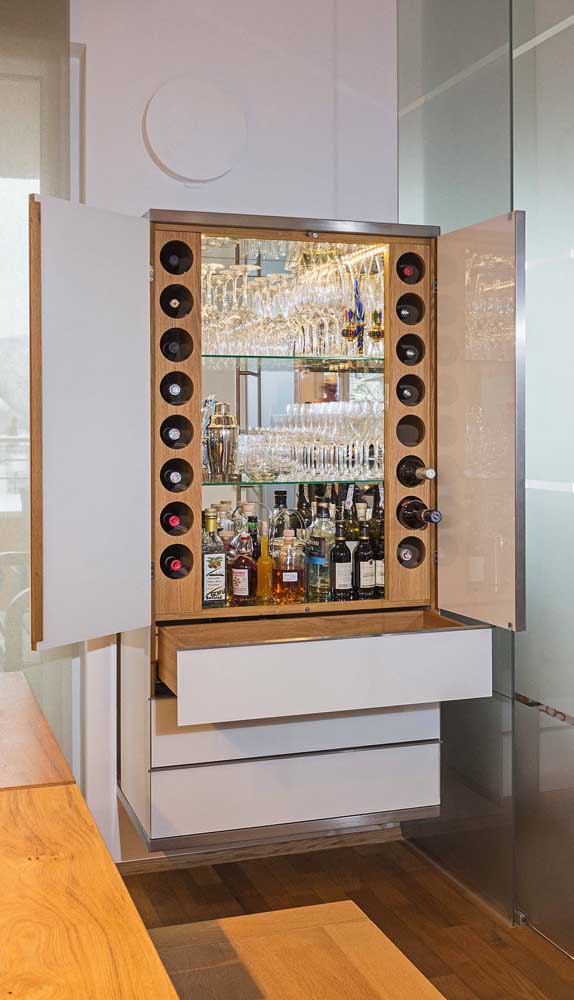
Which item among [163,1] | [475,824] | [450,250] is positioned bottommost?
[475,824]

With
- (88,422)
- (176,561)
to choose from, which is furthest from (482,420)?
(88,422)

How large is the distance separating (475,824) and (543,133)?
2.03 m

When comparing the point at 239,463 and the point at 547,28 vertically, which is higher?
the point at 547,28

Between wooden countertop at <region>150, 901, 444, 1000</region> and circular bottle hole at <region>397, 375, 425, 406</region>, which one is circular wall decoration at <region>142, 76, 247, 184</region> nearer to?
circular bottle hole at <region>397, 375, 425, 406</region>

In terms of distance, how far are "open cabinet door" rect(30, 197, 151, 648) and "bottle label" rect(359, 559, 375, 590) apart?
68 cm

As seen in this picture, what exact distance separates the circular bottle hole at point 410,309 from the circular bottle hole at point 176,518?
0.86 meters

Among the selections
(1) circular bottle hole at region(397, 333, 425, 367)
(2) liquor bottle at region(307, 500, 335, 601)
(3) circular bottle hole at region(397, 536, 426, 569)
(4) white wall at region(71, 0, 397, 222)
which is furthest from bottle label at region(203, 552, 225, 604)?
(4) white wall at region(71, 0, 397, 222)

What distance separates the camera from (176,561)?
113 inches

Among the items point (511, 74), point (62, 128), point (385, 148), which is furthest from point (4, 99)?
point (511, 74)

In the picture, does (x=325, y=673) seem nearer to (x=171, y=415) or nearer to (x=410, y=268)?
(x=171, y=415)

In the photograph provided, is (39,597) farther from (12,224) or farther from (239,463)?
(12,224)

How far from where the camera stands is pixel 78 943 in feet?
3.68

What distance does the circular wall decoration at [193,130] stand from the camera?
3213 millimetres

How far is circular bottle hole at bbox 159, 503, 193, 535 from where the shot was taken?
113 inches
